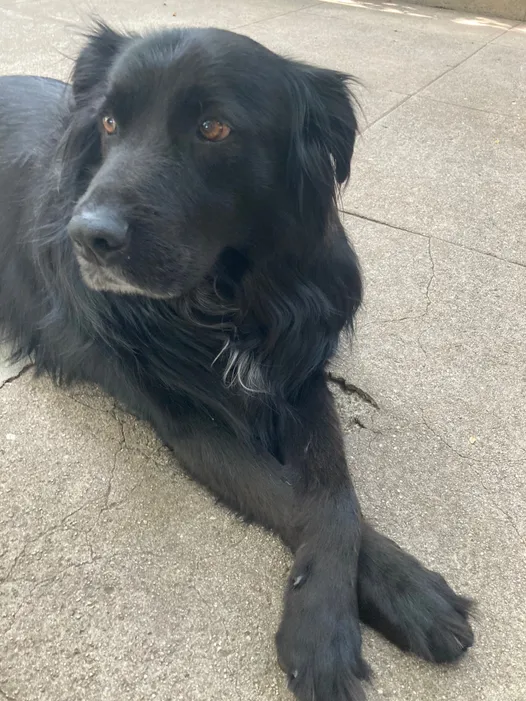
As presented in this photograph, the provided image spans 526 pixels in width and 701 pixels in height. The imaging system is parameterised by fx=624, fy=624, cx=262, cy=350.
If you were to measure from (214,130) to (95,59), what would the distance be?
67 centimetres

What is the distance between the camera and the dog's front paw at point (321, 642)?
1.54 meters

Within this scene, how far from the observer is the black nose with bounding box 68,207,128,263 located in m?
1.62

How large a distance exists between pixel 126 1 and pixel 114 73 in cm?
705

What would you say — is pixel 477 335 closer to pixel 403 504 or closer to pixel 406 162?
pixel 403 504

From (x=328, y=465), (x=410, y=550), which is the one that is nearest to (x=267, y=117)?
(x=328, y=465)

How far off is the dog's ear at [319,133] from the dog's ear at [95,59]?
2.09ft

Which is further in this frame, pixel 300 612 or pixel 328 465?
pixel 328 465

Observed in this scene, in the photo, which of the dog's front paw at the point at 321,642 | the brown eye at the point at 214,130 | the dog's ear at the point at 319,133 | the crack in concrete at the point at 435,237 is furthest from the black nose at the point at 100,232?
the crack in concrete at the point at 435,237

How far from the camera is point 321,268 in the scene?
2.12m

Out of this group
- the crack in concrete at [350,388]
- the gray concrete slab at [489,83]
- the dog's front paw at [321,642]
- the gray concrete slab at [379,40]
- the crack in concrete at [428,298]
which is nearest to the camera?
the dog's front paw at [321,642]

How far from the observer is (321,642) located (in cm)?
159

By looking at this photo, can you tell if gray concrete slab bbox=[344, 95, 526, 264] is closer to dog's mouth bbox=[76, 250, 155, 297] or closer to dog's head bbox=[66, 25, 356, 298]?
dog's head bbox=[66, 25, 356, 298]

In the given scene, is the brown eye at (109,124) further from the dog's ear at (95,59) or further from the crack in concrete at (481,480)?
the crack in concrete at (481,480)

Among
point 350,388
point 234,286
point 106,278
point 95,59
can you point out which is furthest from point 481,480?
point 95,59
